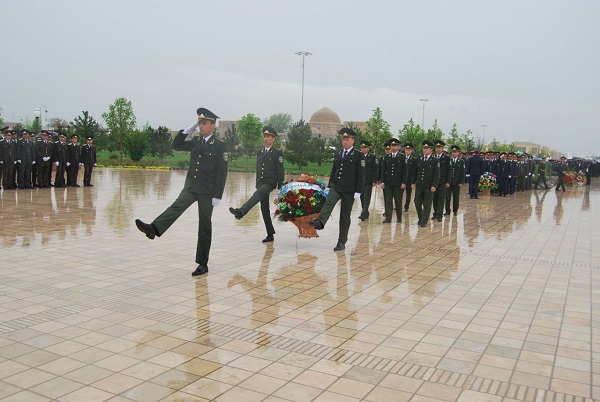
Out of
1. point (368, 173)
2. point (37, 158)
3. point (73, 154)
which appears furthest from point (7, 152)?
point (368, 173)

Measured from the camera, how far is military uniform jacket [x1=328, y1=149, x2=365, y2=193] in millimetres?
9586

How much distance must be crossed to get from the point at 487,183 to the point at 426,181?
11080mm

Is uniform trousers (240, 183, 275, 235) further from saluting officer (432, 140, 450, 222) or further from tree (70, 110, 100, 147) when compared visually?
tree (70, 110, 100, 147)

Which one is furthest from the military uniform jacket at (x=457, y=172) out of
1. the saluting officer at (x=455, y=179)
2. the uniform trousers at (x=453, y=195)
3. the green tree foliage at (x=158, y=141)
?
the green tree foliage at (x=158, y=141)

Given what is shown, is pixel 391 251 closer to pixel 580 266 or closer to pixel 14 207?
pixel 580 266

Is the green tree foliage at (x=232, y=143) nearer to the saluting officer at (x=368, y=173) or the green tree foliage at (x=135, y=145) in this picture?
the green tree foliage at (x=135, y=145)

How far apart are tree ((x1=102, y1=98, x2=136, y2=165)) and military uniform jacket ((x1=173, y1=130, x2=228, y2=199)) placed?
3928 cm

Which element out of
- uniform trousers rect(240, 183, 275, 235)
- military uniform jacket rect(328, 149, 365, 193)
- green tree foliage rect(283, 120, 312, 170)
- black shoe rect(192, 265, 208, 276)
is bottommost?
black shoe rect(192, 265, 208, 276)

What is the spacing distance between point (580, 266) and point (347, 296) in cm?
444

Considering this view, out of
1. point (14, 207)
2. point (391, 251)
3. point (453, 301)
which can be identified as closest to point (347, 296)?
point (453, 301)

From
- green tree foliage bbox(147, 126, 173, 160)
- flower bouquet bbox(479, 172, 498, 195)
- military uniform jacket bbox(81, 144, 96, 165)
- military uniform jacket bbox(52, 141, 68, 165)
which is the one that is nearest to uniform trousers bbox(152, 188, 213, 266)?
military uniform jacket bbox(52, 141, 68, 165)

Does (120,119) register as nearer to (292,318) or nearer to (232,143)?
(232,143)

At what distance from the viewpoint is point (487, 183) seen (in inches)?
921

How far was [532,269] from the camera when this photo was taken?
857 centimetres
